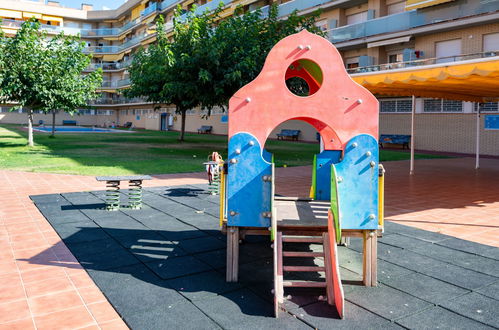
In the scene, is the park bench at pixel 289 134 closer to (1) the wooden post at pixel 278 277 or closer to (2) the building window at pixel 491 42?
(2) the building window at pixel 491 42

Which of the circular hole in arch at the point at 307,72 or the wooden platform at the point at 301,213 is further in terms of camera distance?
the circular hole in arch at the point at 307,72

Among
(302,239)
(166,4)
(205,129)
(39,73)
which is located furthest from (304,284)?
(166,4)

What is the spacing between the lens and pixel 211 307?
141 inches

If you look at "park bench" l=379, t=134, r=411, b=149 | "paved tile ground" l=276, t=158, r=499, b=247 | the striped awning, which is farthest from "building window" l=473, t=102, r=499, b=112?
the striped awning

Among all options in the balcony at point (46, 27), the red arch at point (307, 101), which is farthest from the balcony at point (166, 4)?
the red arch at point (307, 101)

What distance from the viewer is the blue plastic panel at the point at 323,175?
220 inches

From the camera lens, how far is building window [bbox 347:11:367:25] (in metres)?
27.0

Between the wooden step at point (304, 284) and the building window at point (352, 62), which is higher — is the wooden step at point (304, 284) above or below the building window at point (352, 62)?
below

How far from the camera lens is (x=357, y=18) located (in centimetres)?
2744

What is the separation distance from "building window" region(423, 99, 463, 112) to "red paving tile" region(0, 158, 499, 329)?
859 cm

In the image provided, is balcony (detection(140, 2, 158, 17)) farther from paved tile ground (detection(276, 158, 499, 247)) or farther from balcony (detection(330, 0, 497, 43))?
paved tile ground (detection(276, 158, 499, 247))

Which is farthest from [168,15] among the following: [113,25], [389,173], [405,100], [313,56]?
[313,56]

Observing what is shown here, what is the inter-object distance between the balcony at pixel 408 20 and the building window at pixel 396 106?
4.14 m

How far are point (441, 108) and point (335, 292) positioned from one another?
2225 centimetres
